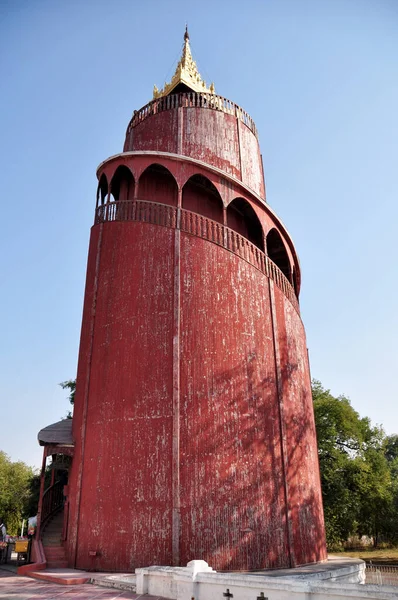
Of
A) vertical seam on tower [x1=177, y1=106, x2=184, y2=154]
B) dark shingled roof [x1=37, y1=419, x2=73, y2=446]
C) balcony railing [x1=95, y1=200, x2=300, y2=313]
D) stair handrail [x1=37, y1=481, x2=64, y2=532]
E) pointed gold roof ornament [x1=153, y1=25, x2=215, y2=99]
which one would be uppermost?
pointed gold roof ornament [x1=153, y1=25, x2=215, y2=99]

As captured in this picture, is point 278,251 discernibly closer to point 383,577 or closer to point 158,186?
point 158,186

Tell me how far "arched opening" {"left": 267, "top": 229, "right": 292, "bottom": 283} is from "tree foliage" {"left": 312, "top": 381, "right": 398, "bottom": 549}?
1121cm

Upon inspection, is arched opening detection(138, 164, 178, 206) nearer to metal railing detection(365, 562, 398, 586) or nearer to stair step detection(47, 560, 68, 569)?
stair step detection(47, 560, 68, 569)

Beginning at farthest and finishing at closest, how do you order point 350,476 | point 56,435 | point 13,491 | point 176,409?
1. point 13,491
2. point 350,476
3. point 56,435
4. point 176,409

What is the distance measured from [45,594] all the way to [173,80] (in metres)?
16.1

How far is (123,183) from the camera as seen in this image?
45.1 feet

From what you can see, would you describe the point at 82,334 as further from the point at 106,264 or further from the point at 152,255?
the point at 152,255

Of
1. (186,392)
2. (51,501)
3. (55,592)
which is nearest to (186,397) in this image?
(186,392)

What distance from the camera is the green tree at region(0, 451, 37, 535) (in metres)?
36.6

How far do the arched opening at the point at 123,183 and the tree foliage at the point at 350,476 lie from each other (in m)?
15.6

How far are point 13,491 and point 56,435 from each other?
3177 cm

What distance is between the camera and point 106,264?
464 inches

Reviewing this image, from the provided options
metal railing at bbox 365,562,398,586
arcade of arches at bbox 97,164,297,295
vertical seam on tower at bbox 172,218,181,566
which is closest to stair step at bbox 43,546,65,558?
vertical seam on tower at bbox 172,218,181,566

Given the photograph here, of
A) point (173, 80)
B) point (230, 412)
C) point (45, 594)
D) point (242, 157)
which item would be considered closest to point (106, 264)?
point (230, 412)
